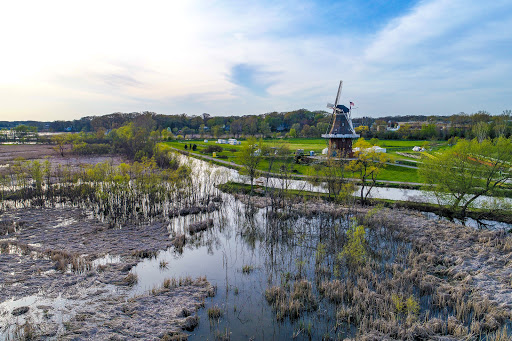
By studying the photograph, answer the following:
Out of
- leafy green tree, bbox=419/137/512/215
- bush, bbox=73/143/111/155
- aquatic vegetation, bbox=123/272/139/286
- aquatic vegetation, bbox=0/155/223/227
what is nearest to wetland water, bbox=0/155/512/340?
aquatic vegetation, bbox=123/272/139/286

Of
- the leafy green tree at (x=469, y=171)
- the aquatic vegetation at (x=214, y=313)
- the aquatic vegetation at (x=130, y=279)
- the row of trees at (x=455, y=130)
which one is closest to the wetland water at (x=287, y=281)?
the aquatic vegetation at (x=214, y=313)

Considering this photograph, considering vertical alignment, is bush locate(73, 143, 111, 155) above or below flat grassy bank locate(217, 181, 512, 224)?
above

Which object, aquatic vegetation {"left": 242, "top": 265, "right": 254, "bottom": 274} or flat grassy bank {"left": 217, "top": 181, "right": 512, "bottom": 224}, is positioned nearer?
A: aquatic vegetation {"left": 242, "top": 265, "right": 254, "bottom": 274}

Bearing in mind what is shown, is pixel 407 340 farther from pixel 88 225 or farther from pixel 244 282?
pixel 88 225

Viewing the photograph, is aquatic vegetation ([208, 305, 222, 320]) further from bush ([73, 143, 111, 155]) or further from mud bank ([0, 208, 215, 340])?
bush ([73, 143, 111, 155])

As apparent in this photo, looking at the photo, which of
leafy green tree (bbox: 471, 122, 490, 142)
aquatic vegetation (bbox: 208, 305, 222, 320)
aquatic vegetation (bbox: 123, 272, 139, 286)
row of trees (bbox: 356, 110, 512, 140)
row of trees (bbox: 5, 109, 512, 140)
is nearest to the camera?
aquatic vegetation (bbox: 208, 305, 222, 320)

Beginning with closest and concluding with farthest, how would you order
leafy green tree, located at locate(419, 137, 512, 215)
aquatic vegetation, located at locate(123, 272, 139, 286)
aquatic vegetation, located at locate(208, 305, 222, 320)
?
aquatic vegetation, located at locate(208, 305, 222, 320) < aquatic vegetation, located at locate(123, 272, 139, 286) < leafy green tree, located at locate(419, 137, 512, 215)
